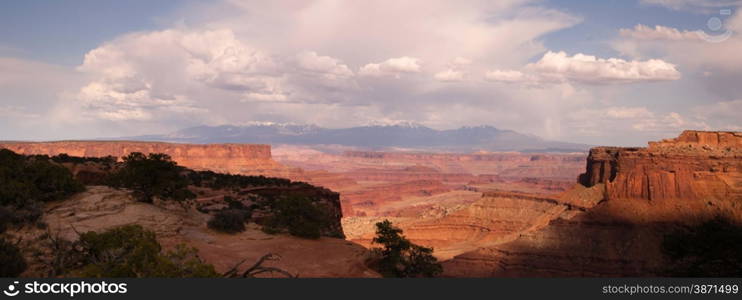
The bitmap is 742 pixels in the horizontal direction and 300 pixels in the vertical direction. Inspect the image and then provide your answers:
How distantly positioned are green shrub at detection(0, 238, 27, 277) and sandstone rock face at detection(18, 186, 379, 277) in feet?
11.1

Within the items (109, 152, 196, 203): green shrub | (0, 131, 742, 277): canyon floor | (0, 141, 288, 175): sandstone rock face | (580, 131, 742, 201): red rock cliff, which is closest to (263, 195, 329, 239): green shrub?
(0, 131, 742, 277): canyon floor

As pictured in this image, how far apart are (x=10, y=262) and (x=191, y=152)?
480 ft

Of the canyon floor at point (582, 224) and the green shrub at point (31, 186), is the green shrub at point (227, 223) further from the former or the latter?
the green shrub at point (31, 186)

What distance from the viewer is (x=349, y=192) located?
15600 centimetres

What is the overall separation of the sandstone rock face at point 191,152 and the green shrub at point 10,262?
117 m

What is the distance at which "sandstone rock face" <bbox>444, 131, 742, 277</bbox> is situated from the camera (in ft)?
151

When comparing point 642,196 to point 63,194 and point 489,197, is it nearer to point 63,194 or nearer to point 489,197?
point 489,197

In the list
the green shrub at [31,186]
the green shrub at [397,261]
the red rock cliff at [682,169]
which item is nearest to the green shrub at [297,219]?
the green shrub at [397,261]

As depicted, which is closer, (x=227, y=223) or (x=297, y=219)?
(x=227, y=223)

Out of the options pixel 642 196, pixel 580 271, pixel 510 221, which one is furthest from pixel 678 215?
pixel 510 221

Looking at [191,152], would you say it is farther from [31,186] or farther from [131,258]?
[131,258]

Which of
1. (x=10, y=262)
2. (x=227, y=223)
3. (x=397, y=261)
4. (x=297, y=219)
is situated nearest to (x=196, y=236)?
(x=227, y=223)

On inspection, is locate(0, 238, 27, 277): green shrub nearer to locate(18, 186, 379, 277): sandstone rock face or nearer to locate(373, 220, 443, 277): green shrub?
locate(18, 186, 379, 277): sandstone rock face

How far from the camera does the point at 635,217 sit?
171ft
